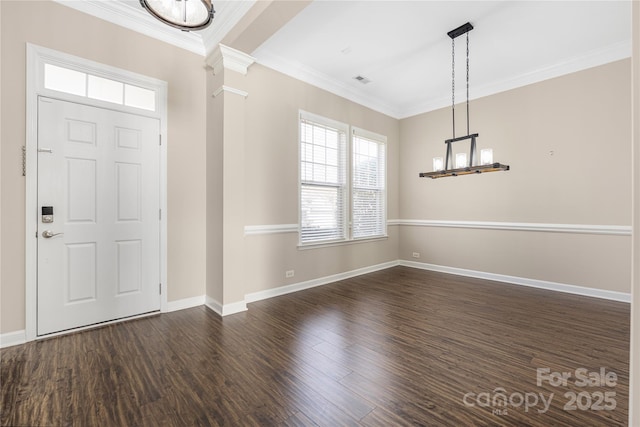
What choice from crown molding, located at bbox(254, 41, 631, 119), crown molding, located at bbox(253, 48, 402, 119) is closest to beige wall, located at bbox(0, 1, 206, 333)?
crown molding, located at bbox(253, 48, 402, 119)

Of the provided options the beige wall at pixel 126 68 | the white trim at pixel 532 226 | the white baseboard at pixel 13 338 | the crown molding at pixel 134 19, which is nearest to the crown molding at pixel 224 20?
the crown molding at pixel 134 19

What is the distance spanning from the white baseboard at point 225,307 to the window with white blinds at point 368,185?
245cm

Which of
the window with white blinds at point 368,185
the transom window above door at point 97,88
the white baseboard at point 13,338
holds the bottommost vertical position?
the white baseboard at point 13,338

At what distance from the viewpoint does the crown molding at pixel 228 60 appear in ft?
11.0

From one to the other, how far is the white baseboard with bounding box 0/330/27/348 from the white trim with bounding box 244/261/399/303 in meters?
2.04

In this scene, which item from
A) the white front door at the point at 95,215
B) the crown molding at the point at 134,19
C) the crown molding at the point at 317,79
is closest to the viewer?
the white front door at the point at 95,215

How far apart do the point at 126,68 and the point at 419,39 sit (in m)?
3.44

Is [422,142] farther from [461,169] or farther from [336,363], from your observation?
[336,363]

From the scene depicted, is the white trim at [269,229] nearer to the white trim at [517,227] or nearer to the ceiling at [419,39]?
the white trim at [517,227]

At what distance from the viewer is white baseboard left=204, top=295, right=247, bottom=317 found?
3391 millimetres

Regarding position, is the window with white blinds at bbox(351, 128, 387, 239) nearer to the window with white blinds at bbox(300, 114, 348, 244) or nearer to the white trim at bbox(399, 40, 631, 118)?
the window with white blinds at bbox(300, 114, 348, 244)

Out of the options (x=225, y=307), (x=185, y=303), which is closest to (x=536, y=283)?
(x=225, y=307)

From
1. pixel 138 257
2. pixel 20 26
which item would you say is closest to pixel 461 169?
pixel 138 257

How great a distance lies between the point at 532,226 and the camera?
15.0 feet
